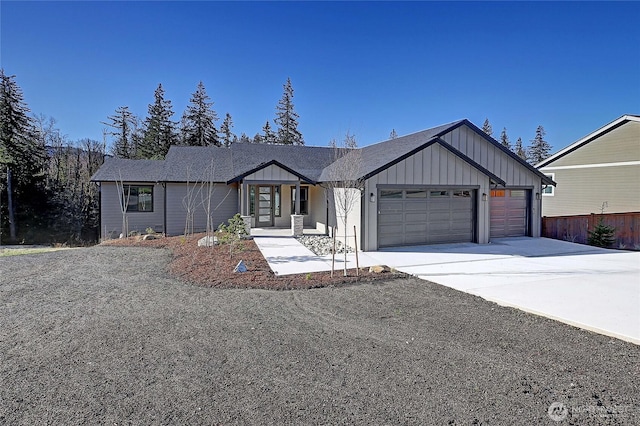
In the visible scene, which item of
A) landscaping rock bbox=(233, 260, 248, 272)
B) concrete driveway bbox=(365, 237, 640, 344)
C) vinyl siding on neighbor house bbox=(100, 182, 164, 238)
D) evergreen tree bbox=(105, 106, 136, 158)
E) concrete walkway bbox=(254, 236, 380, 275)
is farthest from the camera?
evergreen tree bbox=(105, 106, 136, 158)

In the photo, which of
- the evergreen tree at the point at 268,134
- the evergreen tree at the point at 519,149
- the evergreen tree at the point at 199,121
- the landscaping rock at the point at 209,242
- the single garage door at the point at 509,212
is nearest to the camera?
the landscaping rock at the point at 209,242

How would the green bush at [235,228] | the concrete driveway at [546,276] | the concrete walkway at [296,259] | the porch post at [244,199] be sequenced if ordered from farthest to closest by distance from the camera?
the porch post at [244,199] < the green bush at [235,228] < the concrete walkway at [296,259] < the concrete driveway at [546,276]

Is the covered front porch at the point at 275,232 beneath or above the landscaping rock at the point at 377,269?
above

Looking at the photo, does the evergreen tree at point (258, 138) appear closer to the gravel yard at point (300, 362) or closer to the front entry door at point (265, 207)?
the front entry door at point (265, 207)

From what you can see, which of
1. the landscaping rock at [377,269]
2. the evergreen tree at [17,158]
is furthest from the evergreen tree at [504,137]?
the evergreen tree at [17,158]

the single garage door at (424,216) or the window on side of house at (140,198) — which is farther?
the window on side of house at (140,198)

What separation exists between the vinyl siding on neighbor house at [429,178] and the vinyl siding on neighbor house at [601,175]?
9404 millimetres

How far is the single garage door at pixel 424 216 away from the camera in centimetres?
1268

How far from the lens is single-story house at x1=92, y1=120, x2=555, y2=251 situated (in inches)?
498

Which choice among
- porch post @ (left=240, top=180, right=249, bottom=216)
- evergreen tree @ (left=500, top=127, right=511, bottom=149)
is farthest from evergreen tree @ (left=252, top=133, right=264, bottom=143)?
evergreen tree @ (left=500, top=127, right=511, bottom=149)

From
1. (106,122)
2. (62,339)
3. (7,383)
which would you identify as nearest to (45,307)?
(62,339)

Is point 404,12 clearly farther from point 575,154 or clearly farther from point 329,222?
point 575,154

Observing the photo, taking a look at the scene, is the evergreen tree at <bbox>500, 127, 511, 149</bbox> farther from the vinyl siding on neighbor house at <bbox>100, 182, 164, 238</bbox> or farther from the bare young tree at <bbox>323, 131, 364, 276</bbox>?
the vinyl siding on neighbor house at <bbox>100, 182, 164, 238</bbox>

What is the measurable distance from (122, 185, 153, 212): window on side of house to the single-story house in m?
0.05
